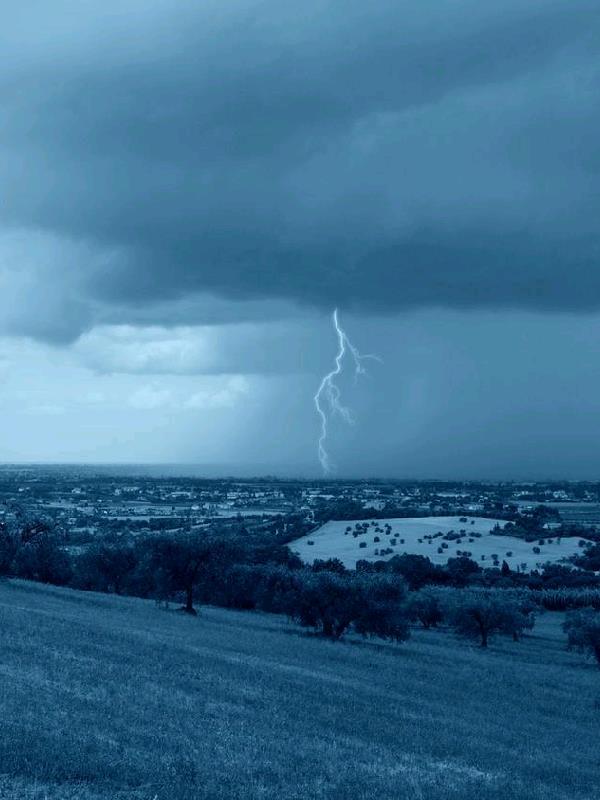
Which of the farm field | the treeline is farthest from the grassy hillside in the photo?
the farm field

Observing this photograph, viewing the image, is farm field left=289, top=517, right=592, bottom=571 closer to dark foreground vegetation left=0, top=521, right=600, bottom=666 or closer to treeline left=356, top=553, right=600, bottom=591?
treeline left=356, top=553, right=600, bottom=591

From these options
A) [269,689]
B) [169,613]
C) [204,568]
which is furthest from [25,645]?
[204,568]

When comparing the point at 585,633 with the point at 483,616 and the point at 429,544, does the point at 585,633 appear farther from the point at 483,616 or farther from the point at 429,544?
the point at 429,544

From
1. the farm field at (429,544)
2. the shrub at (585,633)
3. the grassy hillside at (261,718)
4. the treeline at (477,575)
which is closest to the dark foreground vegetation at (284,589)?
the shrub at (585,633)

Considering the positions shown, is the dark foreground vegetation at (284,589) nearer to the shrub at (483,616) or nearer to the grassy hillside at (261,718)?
the shrub at (483,616)

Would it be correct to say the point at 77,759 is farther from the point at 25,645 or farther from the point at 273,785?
the point at 25,645
